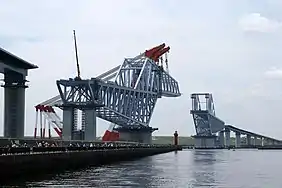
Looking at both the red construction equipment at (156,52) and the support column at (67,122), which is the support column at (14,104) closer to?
the support column at (67,122)

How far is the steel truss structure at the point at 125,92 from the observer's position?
148 m

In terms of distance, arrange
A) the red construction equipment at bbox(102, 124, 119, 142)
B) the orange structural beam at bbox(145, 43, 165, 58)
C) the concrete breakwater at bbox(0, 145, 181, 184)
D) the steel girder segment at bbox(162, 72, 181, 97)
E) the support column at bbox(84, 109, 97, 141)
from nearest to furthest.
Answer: the concrete breakwater at bbox(0, 145, 181, 184) → the support column at bbox(84, 109, 97, 141) → the red construction equipment at bbox(102, 124, 119, 142) → the orange structural beam at bbox(145, 43, 165, 58) → the steel girder segment at bbox(162, 72, 181, 97)

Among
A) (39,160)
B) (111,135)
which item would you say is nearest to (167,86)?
(111,135)

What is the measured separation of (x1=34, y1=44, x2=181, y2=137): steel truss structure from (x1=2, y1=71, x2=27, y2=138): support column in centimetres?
5878

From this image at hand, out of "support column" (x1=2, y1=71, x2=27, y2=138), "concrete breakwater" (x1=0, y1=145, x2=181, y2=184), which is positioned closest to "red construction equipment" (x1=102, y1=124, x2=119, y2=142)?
"support column" (x1=2, y1=71, x2=27, y2=138)

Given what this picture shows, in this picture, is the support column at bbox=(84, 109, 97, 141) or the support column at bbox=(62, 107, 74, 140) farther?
the support column at bbox=(62, 107, 74, 140)

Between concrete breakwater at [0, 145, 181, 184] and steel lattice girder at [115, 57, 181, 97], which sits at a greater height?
steel lattice girder at [115, 57, 181, 97]

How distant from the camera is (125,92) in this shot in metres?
168

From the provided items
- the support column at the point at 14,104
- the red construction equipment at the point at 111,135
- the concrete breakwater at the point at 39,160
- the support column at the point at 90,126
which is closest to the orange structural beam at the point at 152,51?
the red construction equipment at the point at 111,135

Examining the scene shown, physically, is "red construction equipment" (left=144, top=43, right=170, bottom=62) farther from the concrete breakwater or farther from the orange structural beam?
the concrete breakwater

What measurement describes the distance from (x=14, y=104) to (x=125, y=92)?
8410 cm

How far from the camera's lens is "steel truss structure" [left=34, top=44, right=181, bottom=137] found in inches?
5822

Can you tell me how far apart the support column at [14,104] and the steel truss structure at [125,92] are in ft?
193

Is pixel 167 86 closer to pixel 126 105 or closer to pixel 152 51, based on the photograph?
pixel 152 51
